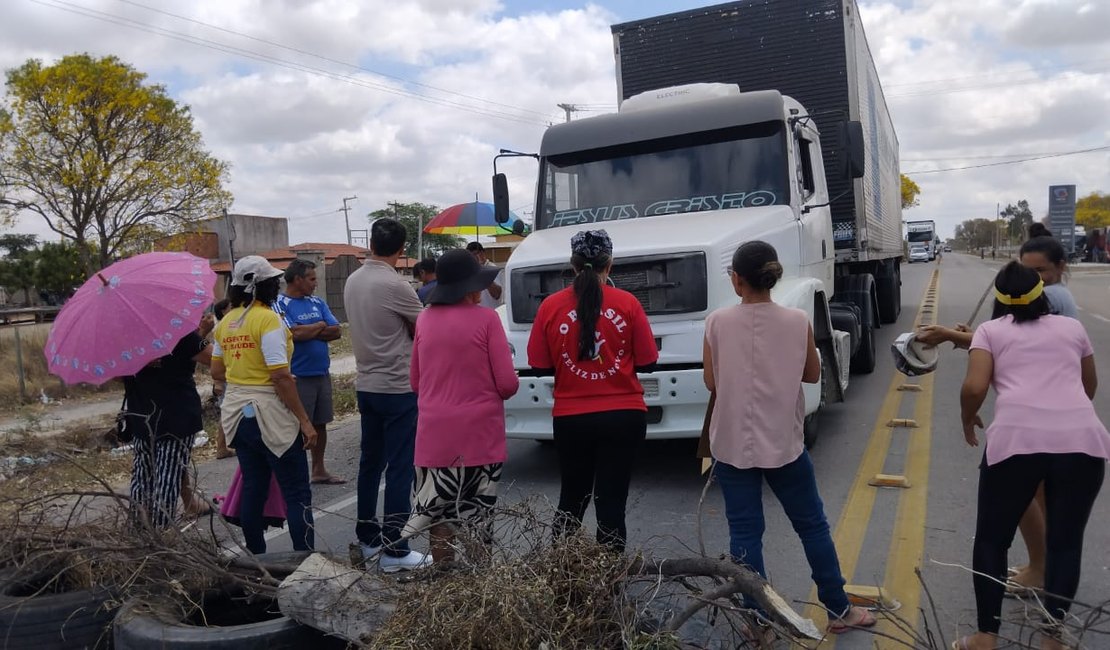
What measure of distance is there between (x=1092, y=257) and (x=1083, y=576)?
63.7m

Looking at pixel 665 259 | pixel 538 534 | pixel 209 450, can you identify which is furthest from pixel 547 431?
pixel 209 450

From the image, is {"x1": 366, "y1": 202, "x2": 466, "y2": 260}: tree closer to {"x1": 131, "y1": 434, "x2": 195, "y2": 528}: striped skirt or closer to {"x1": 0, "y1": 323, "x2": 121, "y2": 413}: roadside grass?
{"x1": 0, "y1": 323, "x2": 121, "y2": 413}: roadside grass

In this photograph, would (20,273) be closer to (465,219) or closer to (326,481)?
(465,219)

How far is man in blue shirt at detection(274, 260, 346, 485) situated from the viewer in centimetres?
613

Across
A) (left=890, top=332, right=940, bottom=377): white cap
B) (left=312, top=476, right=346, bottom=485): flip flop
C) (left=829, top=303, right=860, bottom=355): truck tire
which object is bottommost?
(left=312, top=476, right=346, bottom=485): flip flop

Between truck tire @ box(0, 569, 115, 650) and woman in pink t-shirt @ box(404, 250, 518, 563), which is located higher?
woman in pink t-shirt @ box(404, 250, 518, 563)

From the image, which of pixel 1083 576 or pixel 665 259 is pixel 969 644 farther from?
pixel 665 259

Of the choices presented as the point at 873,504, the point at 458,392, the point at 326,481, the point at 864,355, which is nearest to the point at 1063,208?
the point at 864,355

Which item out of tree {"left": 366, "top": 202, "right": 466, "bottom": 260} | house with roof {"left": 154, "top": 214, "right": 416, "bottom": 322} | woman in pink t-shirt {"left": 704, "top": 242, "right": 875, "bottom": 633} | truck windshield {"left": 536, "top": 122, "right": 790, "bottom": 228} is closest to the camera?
woman in pink t-shirt {"left": 704, "top": 242, "right": 875, "bottom": 633}

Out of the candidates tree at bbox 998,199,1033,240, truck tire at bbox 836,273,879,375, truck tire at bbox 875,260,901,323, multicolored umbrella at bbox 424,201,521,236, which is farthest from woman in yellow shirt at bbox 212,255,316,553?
tree at bbox 998,199,1033,240

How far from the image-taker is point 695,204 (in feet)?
22.6

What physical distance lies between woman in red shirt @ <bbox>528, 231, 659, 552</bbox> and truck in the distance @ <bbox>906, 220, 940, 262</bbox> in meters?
63.2

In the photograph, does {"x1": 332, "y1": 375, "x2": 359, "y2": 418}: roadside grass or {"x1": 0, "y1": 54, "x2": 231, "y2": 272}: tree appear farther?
{"x1": 0, "y1": 54, "x2": 231, "y2": 272}: tree

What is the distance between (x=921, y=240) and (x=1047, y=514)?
64935 millimetres
